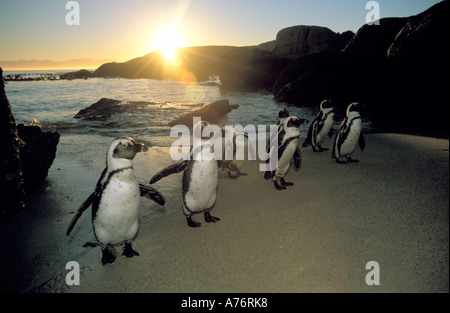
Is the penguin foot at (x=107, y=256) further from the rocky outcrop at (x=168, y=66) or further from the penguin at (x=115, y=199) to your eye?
the rocky outcrop at (x=168, y=66)

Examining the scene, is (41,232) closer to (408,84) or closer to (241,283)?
(241,283)

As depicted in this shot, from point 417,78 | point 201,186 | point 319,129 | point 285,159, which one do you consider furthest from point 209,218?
point 417,78

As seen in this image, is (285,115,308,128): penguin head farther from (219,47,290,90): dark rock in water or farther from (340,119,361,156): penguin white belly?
(219,47,290,90): dark rock in water

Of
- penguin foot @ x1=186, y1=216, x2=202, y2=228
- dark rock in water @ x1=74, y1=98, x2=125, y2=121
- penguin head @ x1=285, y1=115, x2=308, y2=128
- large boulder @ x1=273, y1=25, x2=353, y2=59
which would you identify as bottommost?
penguin foot @ x1=186, y1=216, x2=202, y2=228

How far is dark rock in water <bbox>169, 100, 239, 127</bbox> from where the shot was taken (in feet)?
42.1

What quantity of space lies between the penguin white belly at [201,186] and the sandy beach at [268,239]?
0.34m

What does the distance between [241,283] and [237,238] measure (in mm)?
699

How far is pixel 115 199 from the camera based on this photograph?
9.27 ft

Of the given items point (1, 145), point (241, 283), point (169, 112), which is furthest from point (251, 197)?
point (169, 112)

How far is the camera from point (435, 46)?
30.7 feet

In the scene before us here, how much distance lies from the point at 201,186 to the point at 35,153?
3754 millimetres

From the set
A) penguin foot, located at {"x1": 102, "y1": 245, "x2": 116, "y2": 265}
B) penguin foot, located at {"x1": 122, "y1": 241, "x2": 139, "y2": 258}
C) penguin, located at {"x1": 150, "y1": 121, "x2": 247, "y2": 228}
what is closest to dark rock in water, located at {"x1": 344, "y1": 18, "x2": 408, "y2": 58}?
penguin, located at {"x1": 150, "y1": 121, "x2": 247, "y2": 228}

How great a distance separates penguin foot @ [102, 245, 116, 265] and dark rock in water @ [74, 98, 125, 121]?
533 inches

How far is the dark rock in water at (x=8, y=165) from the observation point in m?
3.70
